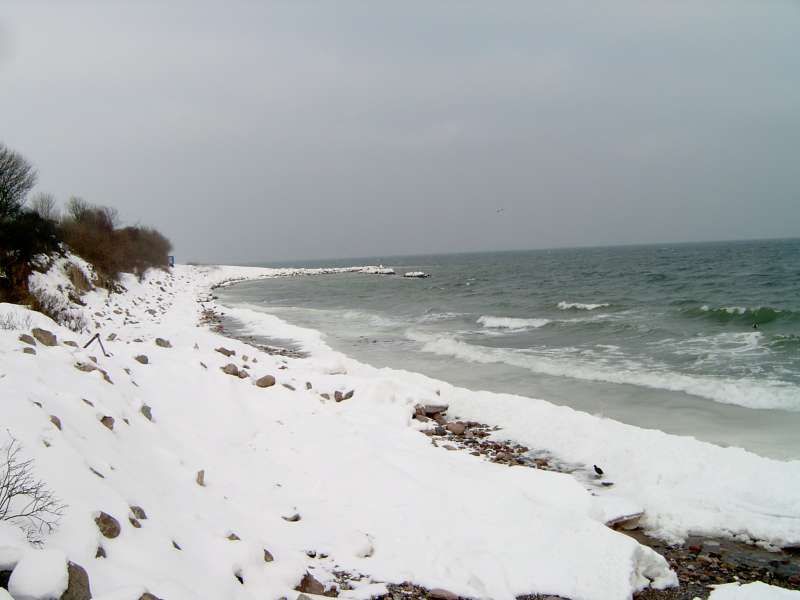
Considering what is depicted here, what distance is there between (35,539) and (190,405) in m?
4.71

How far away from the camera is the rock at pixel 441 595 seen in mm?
4293

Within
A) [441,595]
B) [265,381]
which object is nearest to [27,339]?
[265,381]

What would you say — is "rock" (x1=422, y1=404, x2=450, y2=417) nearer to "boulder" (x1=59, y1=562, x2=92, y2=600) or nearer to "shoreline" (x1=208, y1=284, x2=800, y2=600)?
"shoreline" (x1=208, y1=284, x2=800, y2=600)

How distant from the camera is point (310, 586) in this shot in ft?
13.6

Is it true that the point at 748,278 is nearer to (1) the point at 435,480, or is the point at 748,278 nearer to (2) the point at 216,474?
(1) the point at 435,480

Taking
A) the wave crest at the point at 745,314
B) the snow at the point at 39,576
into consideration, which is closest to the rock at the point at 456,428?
the snow at the point at 39,576

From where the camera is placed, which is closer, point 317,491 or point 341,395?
point 317,491

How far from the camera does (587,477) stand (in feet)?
24.6

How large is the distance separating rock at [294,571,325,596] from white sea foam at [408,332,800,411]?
10.1 m

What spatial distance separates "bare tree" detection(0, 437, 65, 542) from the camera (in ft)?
10.2

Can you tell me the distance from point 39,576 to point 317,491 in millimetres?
3741

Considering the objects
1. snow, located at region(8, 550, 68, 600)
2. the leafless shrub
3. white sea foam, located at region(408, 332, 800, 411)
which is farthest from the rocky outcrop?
white sea foam, located at region(408, 332, 800, 411)

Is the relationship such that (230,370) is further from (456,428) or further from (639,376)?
(639,376)

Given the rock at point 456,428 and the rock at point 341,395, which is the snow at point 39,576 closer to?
the rock at point 456,428
